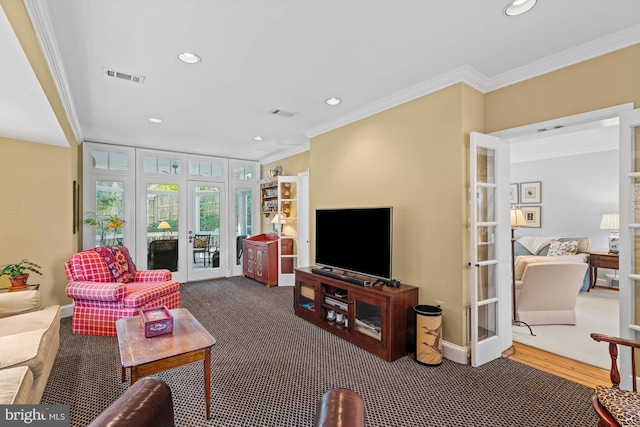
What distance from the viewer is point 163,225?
596cm

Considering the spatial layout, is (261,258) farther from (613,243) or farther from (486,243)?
(613,243)

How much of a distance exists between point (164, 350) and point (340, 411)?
1.52 metres

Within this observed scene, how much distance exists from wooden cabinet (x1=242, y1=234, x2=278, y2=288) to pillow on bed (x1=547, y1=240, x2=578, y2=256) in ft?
17.0

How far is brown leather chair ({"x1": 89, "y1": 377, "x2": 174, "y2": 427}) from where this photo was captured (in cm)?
96

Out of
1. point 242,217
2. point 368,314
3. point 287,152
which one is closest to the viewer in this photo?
point 368,314

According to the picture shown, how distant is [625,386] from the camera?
221 cm

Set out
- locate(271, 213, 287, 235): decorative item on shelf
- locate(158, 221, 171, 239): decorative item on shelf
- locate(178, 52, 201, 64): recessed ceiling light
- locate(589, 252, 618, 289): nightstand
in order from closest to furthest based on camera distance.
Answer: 1. locate(178, 52, 201, 64): recessed ceiling light
2. locate(589, 252, 618, 289): nightstand
3. locate(271, 213, 287, 235): decorative item on shelf
4. locate(158, 221, 171, 239): decorative item on shelf

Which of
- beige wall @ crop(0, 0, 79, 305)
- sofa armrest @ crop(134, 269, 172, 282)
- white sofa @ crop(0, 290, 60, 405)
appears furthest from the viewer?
sofa armrest @ crop(134, 269, 172, 282)

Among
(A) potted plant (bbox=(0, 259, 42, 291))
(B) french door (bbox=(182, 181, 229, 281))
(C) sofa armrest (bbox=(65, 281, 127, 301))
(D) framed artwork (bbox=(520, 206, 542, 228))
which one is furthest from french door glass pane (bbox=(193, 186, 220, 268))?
(D) framed artwork (bbox=(520, 206, 542, 228))

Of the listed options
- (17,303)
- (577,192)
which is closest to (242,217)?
(17,303)

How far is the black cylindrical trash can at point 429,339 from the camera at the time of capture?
2764 mm

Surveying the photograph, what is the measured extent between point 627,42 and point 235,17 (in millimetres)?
2798

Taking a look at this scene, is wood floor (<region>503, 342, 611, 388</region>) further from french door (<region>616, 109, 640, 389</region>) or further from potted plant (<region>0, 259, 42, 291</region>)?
potted plant (<region>0, 259, 42, 291</region>)

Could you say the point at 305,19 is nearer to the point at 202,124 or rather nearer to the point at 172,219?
the point at 202,124
